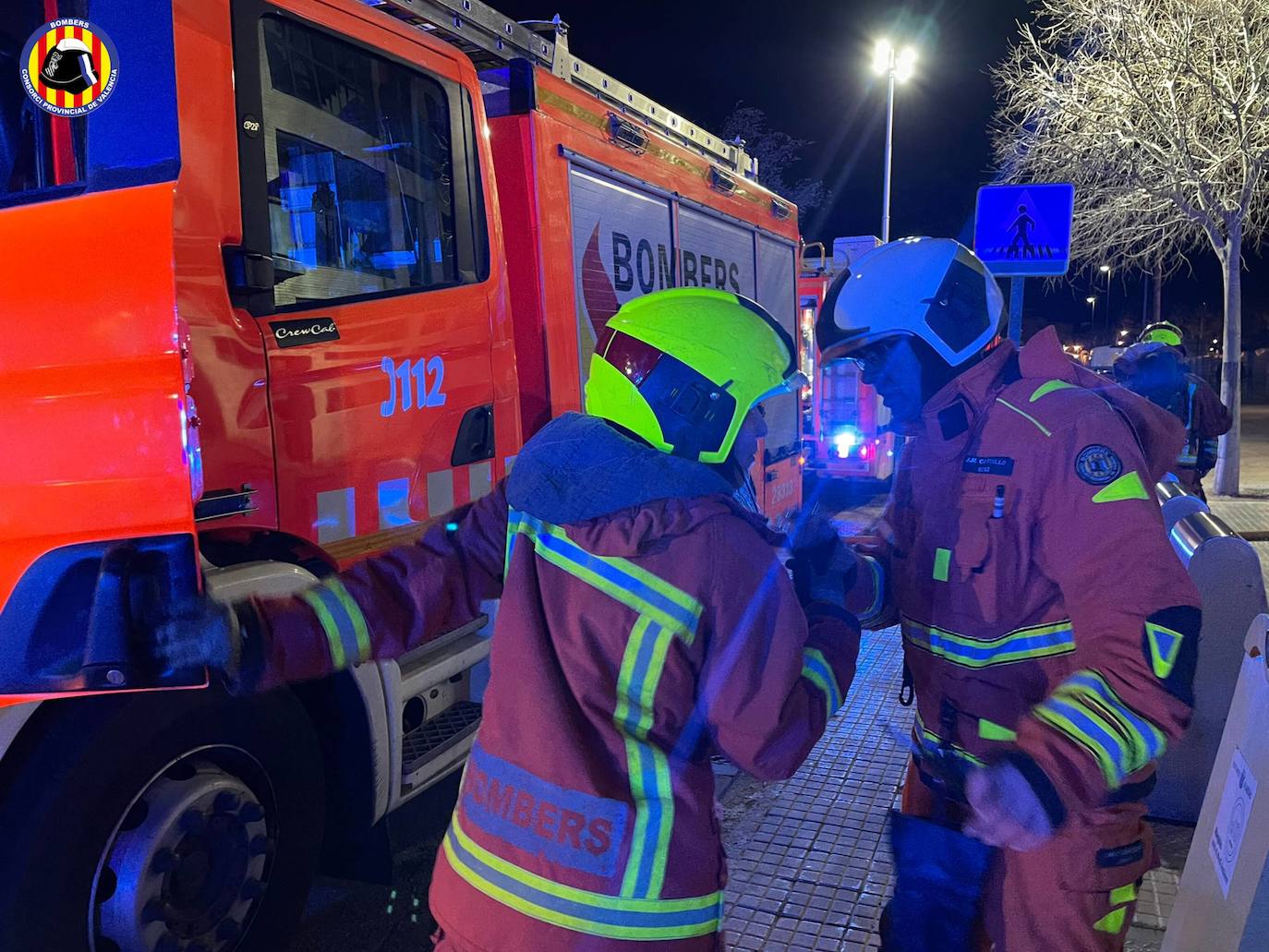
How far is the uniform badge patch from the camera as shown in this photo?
158 cm

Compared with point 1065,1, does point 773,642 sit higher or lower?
lower

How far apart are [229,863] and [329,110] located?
2042 mm

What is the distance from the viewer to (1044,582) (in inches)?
67.7

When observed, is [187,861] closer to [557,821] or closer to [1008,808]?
[557,821]

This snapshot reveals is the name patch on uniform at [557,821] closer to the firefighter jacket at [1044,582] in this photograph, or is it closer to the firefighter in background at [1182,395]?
the firefighter jacket at [1044,582]

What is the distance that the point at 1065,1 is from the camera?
35.7 ft

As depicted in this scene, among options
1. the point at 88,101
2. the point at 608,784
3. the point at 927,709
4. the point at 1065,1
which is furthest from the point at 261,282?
the point at 1065,1

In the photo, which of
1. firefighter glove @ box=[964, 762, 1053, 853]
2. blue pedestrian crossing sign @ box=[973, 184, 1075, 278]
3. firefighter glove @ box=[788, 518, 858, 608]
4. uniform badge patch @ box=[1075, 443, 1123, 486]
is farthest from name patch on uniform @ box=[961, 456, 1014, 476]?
blue pedestrian crossing sign @ box=[973, 184, 1075, 278]

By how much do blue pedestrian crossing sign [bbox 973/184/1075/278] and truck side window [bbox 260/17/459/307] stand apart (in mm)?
3567

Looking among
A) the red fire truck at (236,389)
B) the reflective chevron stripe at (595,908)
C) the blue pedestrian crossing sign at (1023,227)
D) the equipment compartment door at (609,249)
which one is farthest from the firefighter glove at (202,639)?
the blue pedestrian crossing sign at (1023,227)

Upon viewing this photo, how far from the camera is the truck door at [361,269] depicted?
2410 mm

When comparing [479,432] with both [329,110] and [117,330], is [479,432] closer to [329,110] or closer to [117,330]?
[329,110]

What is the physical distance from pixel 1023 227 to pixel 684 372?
480 cm

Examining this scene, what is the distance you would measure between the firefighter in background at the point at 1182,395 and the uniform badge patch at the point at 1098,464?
17.3 ft
